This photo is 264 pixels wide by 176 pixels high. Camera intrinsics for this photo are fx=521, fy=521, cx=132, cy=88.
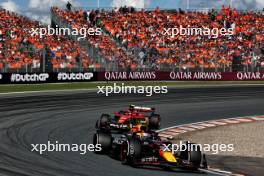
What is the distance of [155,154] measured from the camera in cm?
1115

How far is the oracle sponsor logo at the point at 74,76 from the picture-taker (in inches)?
1448

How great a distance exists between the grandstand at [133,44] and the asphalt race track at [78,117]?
7.37 metres

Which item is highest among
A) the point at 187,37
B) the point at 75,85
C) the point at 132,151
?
the point at 187,37

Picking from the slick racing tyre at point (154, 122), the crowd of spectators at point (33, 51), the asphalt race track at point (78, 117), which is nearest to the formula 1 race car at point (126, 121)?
the slick racing tyre at point (154, 122)

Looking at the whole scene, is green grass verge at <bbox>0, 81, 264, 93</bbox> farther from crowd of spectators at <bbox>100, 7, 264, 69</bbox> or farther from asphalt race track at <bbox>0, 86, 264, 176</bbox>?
asphalt race track at <bbox>0, 86, 264, 176</bbox>

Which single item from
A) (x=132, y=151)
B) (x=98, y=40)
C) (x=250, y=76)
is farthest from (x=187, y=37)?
(x=132, y=151)

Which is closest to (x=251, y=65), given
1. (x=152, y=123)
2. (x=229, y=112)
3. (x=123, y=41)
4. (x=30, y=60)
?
(x=123, y=41)

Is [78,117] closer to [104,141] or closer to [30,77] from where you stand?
[104,141]

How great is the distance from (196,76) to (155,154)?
103 feet

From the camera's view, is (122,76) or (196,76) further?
(196,76)

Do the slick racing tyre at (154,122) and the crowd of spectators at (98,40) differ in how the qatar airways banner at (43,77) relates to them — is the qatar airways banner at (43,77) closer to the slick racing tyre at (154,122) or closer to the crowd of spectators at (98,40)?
the crowd of spectators at (98,40)

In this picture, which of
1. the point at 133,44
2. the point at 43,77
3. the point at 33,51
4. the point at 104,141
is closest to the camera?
the point at 104,141

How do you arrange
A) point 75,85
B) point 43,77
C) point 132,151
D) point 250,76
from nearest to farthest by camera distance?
point 132,151 < point 43,77 < point 75,85 < point 250,76

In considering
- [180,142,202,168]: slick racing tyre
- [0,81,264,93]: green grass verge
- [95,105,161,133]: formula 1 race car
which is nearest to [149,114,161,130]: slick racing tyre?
[95,105,161,133]: formula 1 race car
